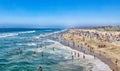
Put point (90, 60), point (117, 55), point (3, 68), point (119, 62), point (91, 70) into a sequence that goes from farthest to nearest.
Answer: point (117, 55), point (90, 60), point (119, 62), point (3, 68), point (91, 70)

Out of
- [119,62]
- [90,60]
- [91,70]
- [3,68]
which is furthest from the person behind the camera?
[90,60]

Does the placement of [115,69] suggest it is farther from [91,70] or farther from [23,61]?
[23,61]

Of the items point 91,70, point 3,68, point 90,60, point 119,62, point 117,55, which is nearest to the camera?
point 91,70

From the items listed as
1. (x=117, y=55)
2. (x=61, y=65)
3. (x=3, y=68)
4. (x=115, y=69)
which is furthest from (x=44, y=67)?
(x=117, y=55)

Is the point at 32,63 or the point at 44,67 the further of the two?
the point at 32,63

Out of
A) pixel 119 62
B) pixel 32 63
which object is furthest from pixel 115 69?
pixel 32 63

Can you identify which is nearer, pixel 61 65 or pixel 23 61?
pixel 61 65

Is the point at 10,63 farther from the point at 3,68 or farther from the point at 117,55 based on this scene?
the point at 117,55

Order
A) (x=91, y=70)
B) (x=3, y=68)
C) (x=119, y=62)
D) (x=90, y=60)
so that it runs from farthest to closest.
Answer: (x=90, y=60)
(x=119, y=62)
(x=3, y=68)
(x=91, y=70)
